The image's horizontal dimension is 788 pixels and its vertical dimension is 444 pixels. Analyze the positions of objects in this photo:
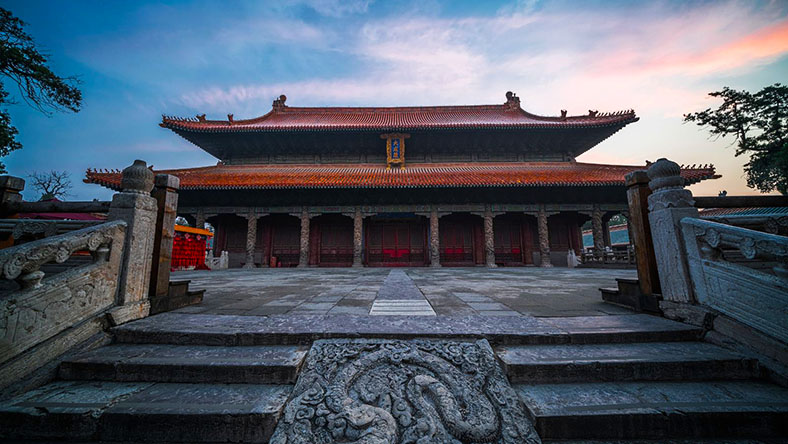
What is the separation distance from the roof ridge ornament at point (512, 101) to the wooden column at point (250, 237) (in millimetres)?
15797

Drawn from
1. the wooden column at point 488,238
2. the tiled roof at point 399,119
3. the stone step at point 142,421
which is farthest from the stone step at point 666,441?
the tiled roof at point 399,119

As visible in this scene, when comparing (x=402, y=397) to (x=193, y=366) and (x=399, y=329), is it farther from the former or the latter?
(x=193, y=366)

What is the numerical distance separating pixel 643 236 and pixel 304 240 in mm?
11575

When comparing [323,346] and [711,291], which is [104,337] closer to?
[323,346]

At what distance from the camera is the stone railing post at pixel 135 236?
7.59ft

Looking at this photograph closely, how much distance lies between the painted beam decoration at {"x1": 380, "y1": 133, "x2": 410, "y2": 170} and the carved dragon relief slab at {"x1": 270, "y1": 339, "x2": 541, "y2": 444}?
41.2 feet

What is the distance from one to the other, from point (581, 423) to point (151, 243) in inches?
139

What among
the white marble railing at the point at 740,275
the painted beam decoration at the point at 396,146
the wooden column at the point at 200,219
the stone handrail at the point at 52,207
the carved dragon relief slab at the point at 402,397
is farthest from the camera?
the painted beam decoration at the point at 396,146

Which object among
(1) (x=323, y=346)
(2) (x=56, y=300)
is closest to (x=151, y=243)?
(2) (x=56, y=300)

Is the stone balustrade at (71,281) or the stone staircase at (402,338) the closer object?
the stone staircase at (402,338)

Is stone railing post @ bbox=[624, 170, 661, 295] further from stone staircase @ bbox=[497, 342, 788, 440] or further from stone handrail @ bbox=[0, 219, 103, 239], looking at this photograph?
stone handrail @ bbox=[0, 219, 103, 239]

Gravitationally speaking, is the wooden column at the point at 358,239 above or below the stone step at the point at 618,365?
above

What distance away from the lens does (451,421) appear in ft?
4.24

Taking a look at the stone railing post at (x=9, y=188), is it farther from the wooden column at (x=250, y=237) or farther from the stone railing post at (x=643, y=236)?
the wooden column at (x=250, y=237)
